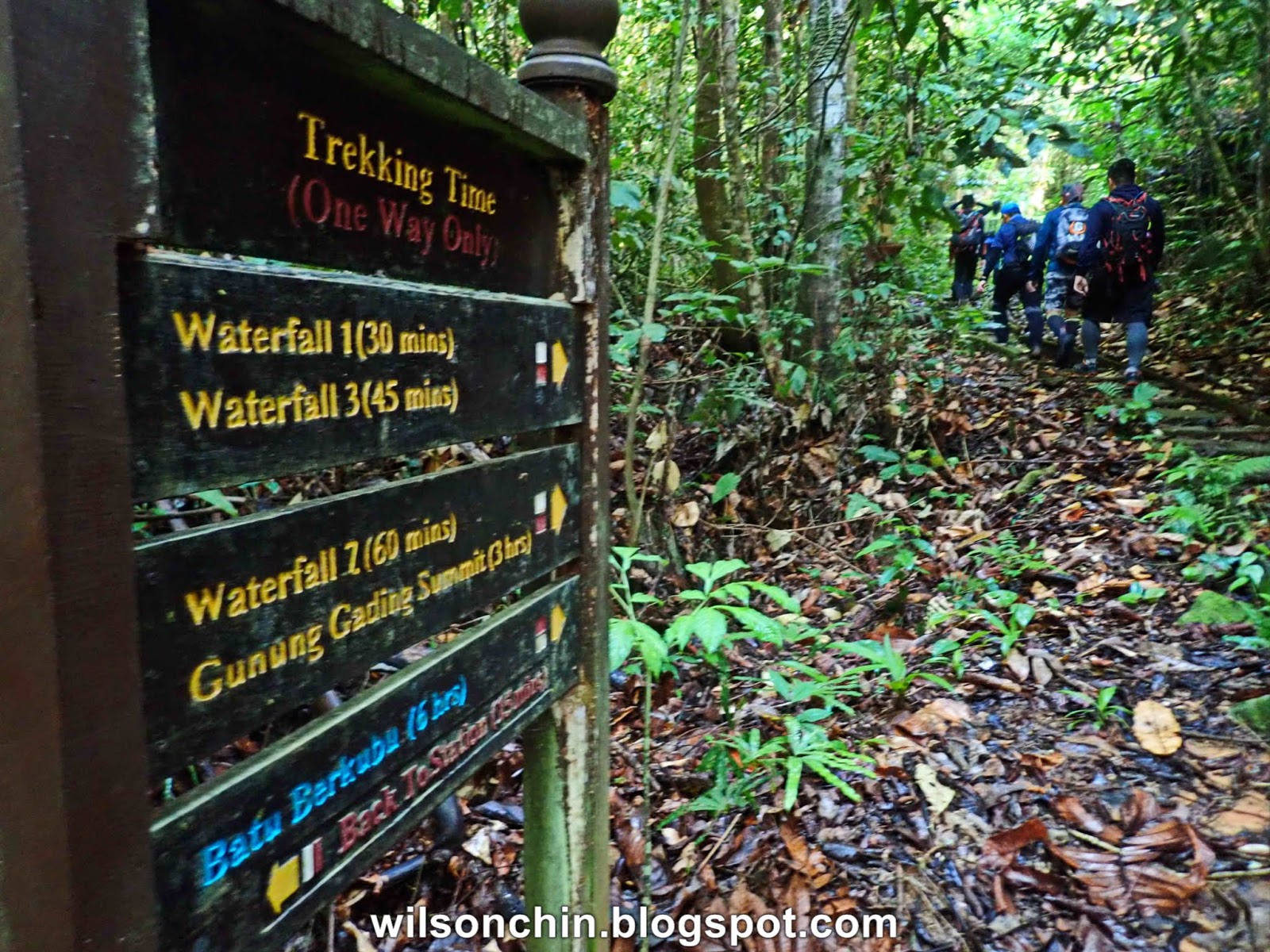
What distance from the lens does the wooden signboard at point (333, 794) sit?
1034 millimetres

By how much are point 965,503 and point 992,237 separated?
22.0ft

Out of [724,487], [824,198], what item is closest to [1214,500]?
[724,487]

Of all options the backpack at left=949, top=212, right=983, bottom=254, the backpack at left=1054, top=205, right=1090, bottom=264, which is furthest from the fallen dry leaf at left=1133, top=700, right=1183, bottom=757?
the backpack at left=949, top=212, right=983, bottom=254

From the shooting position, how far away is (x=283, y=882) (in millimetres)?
1175

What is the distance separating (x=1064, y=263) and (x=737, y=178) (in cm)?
486

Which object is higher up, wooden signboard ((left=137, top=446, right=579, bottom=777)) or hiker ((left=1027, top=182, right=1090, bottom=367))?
hiker ((left=1027, top=182, right=1090, bottom=367))

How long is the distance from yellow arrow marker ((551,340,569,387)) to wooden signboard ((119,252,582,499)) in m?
0.18

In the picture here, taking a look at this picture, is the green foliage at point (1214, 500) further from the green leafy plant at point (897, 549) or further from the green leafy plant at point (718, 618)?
the green leafy plant at point (718, 618)

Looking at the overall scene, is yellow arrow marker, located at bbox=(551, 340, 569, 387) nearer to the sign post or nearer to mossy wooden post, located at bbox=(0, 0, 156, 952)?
the sign post

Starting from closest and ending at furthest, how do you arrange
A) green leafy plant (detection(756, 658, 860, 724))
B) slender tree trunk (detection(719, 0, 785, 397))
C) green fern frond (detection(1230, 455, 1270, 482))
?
green leafy plant (detection(756, 658, 860, 724))
green fern frond (detection(1230, 455, 1270, 482))
slender tree trunk (detection(719, 0, 785, 397))

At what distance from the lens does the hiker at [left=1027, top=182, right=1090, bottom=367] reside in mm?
8711

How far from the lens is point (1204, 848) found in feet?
8.58

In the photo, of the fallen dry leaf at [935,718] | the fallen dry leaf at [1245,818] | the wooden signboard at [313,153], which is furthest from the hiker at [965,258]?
the wooden signboard at [313,153]

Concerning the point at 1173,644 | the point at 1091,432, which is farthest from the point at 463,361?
the point at 1091,432
